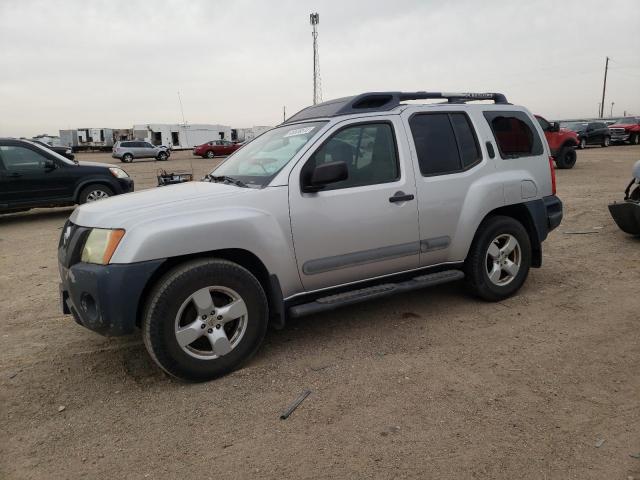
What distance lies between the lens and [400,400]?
116 inches

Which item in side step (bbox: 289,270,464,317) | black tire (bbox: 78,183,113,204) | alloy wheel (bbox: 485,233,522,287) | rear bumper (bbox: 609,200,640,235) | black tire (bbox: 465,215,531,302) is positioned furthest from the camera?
black tire (bbox: 78,183,113,204)

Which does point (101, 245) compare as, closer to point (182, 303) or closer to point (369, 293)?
point (182, 303)

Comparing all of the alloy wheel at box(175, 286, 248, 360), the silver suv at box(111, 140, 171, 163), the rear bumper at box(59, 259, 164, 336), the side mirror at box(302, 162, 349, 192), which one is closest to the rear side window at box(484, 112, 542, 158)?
the side mirror at box(302, 162, 349, 192)

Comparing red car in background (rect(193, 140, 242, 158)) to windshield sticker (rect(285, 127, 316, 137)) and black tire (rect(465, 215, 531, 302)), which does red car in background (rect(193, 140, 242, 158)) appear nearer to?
windshield sticker (rect(285, 127, 316, 137))

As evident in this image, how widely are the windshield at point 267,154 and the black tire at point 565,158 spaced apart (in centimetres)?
1550

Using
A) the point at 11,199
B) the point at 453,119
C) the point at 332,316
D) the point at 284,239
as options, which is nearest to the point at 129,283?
the point at 284,239

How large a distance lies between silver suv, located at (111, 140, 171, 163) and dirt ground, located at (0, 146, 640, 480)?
3339 cm

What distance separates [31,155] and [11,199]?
96cm

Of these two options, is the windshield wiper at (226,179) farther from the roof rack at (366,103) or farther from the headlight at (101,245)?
the headlight at (101,245)

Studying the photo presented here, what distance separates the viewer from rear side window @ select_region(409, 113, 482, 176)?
4.05 metres

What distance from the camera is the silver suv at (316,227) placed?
304 cm

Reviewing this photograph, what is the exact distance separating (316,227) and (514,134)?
2.42 meters

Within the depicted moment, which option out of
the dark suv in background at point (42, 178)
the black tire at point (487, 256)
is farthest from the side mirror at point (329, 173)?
the dark suv in background at point (42, 178)

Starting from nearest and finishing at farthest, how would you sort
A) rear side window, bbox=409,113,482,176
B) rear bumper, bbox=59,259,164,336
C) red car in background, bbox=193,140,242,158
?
rear bumper, bbox=59,259,164,336 → rear side window, bbox=409,113,482,176 → red car in background, bbox=193,140,242,158
